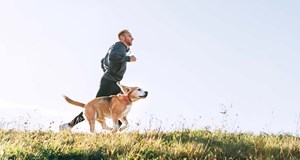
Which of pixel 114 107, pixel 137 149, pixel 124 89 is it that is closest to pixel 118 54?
pixel 124 89

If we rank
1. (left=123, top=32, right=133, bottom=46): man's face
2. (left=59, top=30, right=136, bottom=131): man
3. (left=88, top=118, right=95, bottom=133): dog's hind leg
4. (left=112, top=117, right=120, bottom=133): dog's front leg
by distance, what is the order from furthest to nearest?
(left=123, top=32, right=133, bottom=46): man's face < (left=59, top=30, right=136, bottom=131): man < (left=88, top=118, right=95, bottom=133): dog's hind leg < (left=112, top=117, right=120, bottom=133): dog's front leg

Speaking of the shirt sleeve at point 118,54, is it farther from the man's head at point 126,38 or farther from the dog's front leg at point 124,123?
the dog's front leg at point 124,123

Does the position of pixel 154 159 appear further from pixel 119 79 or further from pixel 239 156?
pixel 119 79

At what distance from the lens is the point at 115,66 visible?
11.5 metres

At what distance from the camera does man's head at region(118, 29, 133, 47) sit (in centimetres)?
1162

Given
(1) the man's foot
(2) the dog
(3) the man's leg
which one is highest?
(3) the man's leg

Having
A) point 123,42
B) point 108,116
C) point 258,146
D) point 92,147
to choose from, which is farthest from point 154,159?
point 123,42

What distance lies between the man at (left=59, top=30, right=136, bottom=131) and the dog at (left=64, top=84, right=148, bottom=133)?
50 cm

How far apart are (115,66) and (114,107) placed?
3.55 feet

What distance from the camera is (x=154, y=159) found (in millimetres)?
7805

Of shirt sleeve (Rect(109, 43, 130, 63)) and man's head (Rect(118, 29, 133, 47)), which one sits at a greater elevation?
man's head (Rect(118, 29, 133, 47))

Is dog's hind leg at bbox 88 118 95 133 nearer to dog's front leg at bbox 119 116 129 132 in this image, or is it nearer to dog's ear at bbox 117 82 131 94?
dog's front leg at bbox 119 116 129 132

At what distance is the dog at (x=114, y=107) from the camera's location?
1088 centimetres

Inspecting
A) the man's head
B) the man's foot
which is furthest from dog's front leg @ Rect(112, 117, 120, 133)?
the man's head
